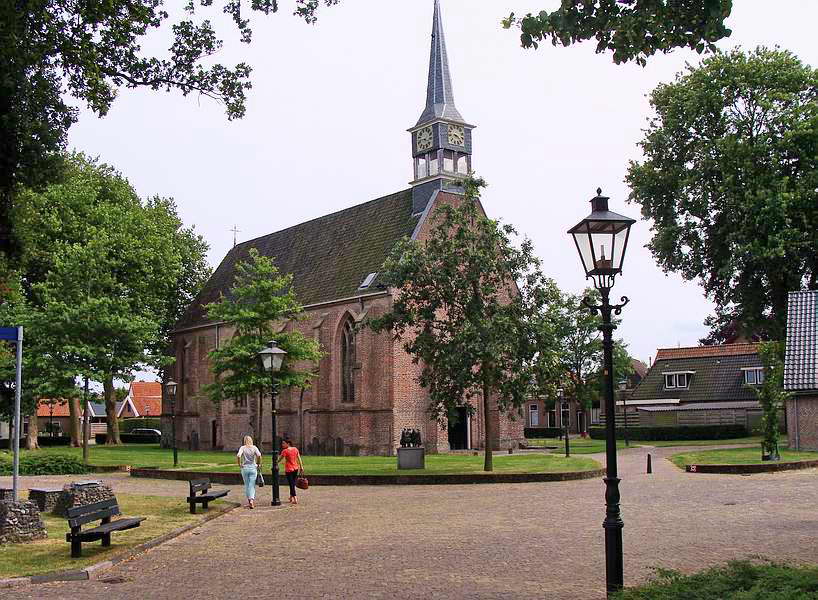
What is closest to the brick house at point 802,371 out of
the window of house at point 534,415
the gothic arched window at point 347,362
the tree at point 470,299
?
the tree at point 470,299

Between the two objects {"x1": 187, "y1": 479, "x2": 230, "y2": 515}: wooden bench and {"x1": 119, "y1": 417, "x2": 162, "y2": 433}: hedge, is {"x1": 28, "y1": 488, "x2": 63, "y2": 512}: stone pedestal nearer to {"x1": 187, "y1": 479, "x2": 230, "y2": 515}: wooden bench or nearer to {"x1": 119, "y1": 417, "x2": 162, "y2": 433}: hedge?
{"x1": 187, "y1": 479, "x2": 230, "y2": 515}: wooden bench

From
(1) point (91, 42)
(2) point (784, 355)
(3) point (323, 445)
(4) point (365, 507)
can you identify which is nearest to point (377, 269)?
(3) point (323, 445)

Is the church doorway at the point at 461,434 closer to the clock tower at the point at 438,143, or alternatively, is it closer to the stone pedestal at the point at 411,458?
the clock tower at the point at 438,143

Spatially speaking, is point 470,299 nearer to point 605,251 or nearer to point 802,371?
point 802,371

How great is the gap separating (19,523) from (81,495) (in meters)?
3.73

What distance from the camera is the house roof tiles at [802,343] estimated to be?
115ft

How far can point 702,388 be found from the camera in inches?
2347

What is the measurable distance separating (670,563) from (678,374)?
52051 millimetres

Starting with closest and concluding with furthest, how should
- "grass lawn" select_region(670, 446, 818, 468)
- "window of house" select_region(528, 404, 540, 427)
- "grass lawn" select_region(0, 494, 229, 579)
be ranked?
"grass lawn" select_region(0, 494, 229, 579) < "grass lawn" select_region(670, 446, 818, 468) < "window of house" select_region(528, 404, 540, 427)

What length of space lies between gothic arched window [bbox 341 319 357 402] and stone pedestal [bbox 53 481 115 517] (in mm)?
26702

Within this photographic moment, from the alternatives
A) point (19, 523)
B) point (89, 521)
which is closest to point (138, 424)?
point (19, 523)

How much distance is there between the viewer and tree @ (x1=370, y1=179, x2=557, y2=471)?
91.9 ft

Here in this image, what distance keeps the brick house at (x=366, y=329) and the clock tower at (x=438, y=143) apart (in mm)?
56

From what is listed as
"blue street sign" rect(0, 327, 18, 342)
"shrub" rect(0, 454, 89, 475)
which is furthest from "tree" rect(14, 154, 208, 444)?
"blue street sign" rect(0, 327, 18, 342)
